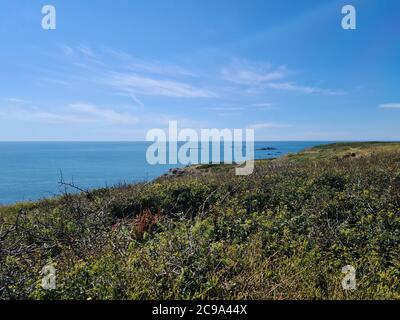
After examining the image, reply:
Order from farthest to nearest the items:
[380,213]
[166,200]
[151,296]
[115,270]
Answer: [166,200], [380,213], [115,270], [151,296]

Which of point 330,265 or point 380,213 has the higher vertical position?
point 380,213

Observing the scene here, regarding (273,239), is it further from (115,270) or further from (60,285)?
(60,285)

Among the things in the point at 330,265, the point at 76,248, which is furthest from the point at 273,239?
the point at 76,248

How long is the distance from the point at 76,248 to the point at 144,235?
4.23 ft

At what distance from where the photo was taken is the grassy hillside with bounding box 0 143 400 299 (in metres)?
4.35

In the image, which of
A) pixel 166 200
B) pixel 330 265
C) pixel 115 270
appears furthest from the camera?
pixel 166 200

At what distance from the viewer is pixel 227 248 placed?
5.84 meters

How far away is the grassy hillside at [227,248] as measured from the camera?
4352 millimetres

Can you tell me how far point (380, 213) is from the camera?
7.09 metres

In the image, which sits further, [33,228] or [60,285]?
[33,228]

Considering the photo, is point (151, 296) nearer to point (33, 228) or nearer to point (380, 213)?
point (33, 228)
